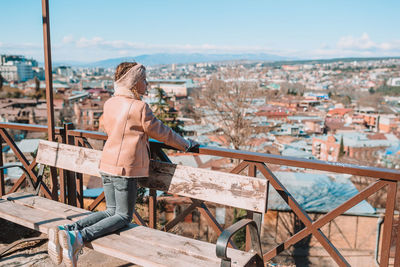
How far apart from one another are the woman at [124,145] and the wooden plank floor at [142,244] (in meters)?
0.11

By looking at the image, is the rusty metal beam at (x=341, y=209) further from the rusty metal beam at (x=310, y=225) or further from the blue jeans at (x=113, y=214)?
the blue jeans at (x=113, y=214)

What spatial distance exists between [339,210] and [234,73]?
19093 millimetres

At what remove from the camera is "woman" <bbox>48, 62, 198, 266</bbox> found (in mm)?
2156

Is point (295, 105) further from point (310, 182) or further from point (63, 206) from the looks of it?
point (63, 206)

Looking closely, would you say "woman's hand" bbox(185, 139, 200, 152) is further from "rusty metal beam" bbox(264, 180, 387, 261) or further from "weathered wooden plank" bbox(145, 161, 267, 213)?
"rusty metal beam" bbox(264, 180, 387, 261)

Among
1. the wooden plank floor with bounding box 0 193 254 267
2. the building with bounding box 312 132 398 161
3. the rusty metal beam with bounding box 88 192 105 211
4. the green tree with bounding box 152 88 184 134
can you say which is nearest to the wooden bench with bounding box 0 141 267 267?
the wooden plank floor with bounding box 0 193 254 267

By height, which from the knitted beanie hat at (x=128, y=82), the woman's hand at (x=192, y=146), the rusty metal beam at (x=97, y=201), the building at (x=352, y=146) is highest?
the knitted beanie hat at (x=128, y=82)

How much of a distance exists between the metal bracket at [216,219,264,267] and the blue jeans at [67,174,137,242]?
778mm

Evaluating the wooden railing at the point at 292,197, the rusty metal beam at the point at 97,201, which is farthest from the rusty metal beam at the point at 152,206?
the rusty metal beam at the point at 97,201

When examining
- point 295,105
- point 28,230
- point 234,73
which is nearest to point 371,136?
point 295,105

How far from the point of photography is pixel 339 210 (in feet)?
6.71

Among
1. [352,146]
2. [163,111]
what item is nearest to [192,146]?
[163,111]

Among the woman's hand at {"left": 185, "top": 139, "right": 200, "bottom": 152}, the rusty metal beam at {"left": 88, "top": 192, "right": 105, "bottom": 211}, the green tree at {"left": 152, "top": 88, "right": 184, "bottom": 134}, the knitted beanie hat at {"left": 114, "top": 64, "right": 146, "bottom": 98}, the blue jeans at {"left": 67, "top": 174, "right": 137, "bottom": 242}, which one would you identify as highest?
the knitted beanie hat at {"left": 114, "top": 64, "right": 146, "bottom": 98}

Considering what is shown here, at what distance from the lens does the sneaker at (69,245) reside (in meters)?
1.99
